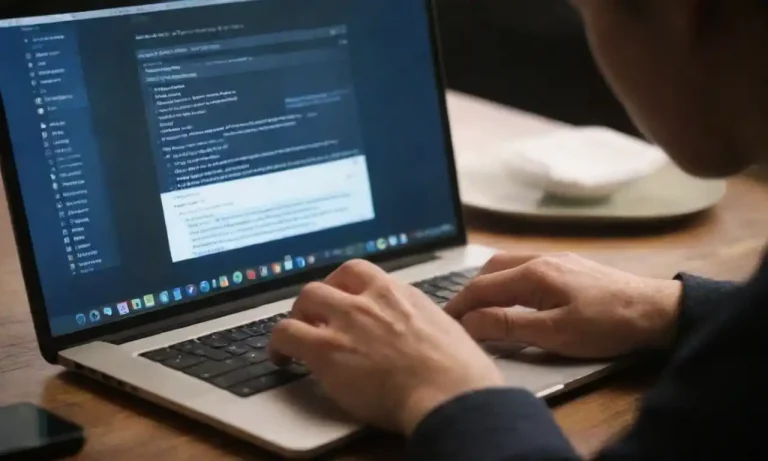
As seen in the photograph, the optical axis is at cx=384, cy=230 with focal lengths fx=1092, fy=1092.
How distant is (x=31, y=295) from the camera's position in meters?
0.89

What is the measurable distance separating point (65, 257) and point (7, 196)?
0.07 m

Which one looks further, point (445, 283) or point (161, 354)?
point (445, 283)

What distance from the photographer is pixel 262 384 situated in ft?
2.67

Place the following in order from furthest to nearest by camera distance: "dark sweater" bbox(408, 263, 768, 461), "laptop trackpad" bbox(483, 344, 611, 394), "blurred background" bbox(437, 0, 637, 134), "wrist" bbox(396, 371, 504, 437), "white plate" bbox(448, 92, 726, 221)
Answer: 1. "blurred background" bbox(437, 0, 637, 134)
2. "white plate" bbox(448, 92, 726, 221)
3. "laptop trackpad" bbox(483, 344, 611, 394)
4. "wrist" bbox(396, 371, 504, 437)
5. "dark sweater" bbox(408, 263, 768, 461)

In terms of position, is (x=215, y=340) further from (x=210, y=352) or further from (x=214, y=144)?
(x=214, y=144)

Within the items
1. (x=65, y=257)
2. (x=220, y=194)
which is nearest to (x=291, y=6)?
(x=220, y=194)

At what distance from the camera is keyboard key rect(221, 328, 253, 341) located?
91cm

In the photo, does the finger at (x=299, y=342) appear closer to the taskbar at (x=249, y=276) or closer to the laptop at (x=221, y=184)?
the laptop at (x=221, y=184)

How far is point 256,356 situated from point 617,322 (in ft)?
0.96

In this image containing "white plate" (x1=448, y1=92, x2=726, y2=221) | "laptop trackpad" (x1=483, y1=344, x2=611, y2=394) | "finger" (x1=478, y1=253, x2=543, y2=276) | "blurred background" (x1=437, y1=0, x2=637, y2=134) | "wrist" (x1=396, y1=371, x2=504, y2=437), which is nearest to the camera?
"wrist" (x1=396, y1=371, x2=504, y2=437)

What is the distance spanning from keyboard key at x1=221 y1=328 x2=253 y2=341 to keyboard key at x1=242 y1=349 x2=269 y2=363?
0.12ft

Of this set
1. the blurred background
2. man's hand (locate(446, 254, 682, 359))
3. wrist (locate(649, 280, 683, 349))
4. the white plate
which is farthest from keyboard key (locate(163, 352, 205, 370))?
the blurred background

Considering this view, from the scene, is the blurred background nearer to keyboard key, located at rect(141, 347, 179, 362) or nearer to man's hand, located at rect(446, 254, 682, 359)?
man's hand, located at rect(446, 254, 682, 359)

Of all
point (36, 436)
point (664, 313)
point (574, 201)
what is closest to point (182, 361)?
point (36, 436)
